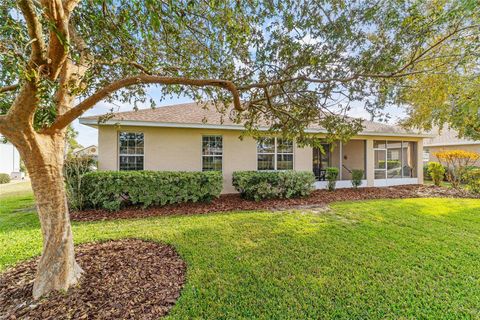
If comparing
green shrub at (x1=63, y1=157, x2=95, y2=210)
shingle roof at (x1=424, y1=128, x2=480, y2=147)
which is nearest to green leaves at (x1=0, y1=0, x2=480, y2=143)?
green shrub at (x1=63, y1=157, x2=95, y2=210)

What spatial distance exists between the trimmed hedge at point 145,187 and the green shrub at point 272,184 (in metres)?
1.19

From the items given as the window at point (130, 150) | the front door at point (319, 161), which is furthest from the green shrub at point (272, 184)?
the front door at point (319, 161)

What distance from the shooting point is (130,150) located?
359 inches

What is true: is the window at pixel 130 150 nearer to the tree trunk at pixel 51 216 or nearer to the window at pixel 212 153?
the window at pixel 212 153

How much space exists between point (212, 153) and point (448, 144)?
905 inches

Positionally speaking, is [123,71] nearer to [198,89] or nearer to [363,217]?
[198,89]

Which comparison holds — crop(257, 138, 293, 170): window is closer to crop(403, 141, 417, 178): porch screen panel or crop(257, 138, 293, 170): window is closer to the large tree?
the large tree

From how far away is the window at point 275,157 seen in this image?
10875mm

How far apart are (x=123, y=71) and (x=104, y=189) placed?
4.23m

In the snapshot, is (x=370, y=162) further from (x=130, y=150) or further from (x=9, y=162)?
(x=9, y=162)

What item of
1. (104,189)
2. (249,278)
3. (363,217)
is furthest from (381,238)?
(104,189)

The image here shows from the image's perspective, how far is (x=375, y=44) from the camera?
431 centimetres

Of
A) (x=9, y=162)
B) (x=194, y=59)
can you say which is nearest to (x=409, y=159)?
(x=194, y=59)

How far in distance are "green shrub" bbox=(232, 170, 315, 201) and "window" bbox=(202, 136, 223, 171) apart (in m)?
1.28
